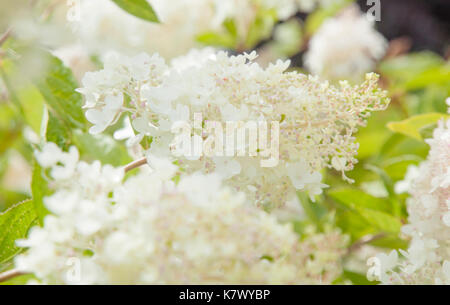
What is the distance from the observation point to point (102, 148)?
66 cm

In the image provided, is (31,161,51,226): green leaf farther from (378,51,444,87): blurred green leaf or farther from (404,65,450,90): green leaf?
(378,51,444,87): blurred green leaf

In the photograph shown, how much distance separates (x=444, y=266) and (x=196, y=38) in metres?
0.94

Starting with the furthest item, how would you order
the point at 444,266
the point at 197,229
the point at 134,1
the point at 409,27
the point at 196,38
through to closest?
the point at 409,27
the point at 196,38
the point at 134,1
the point at 444,266
the point at 197,229

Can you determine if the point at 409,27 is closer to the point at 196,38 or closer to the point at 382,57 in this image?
the point at 382,57

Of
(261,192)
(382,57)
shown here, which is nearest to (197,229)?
(261,192)

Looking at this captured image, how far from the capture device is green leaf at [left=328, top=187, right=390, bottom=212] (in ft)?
2.49

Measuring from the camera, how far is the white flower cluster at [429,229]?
1.55 ft

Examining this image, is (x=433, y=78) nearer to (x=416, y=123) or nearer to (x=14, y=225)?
(x=416, y=123)

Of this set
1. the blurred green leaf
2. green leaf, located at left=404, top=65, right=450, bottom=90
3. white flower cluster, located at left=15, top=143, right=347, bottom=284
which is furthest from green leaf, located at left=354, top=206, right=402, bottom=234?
the blurred green leaf

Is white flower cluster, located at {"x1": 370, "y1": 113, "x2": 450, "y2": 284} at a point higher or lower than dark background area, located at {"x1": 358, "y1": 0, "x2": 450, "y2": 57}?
lower

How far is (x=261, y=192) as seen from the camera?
1.50ft

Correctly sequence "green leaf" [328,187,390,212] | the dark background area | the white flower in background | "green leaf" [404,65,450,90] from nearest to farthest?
"green leaf" [328,187,390,212]
"green leaf" [404,65,450,90]
the white flower in background
the dark background area

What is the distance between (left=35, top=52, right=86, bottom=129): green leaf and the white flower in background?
2.96 feet

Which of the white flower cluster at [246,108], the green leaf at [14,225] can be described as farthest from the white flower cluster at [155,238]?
the green leaf at [14,225]
